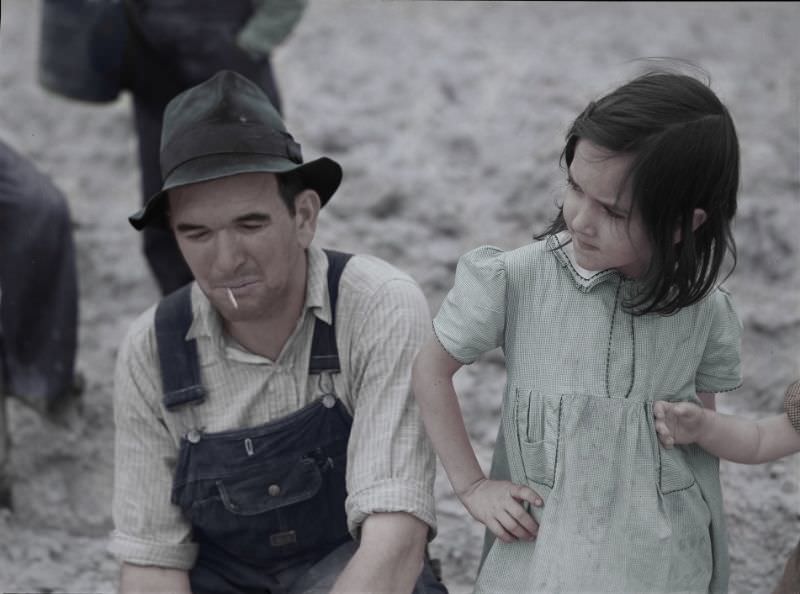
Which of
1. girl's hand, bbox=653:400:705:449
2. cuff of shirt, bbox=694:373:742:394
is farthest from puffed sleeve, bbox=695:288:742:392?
girl's hand, bbox=653:400:705:449

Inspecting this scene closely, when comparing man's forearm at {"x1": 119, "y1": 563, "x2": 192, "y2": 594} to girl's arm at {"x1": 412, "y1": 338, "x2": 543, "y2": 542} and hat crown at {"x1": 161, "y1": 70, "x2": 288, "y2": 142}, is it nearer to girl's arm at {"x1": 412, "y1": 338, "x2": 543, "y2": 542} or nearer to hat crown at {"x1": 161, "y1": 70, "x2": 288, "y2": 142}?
girl's arm at {"x1": 412, "y1": 338, "x2": 543, "y2": 542}

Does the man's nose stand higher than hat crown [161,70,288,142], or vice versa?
hat crown [161,70,288,142]

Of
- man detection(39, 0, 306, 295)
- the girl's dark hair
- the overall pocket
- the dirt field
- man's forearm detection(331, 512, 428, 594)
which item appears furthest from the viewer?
man detection(39, 0, 306, 295)

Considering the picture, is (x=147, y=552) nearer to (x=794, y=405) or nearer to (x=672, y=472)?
(x=672, y=472)

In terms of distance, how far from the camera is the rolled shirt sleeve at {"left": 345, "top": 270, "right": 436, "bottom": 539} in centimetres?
197

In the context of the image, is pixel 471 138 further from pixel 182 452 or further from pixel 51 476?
pixel 182 452

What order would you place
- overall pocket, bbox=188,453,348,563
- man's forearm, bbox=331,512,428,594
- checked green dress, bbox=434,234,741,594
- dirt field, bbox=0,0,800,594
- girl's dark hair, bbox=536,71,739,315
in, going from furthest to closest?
dirt field, bbox=0,0,800,594 → overall pocket, bbox=188,453,348,563 → man's forearm, bbox=331,512,428,594 → checked green dress, bbox=434,234,741,594 → girl's dark hair, bbox=536,71,739,315

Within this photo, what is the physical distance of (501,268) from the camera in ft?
6.11

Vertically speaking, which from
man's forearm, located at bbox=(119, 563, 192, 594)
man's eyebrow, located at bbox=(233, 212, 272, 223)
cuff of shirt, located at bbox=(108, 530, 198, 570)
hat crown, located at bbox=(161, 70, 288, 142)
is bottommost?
man's forearm, located at bbox=(119, 563, 192, 594)

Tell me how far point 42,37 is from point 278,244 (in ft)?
5.20

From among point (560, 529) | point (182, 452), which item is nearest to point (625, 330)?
point (560, 529)

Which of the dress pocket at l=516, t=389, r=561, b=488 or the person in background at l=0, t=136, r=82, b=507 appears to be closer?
the dress pocket at l=516, t=389, r=561, b=488

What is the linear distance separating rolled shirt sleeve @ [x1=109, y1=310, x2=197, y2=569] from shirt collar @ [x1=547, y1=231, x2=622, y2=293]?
0.71 m

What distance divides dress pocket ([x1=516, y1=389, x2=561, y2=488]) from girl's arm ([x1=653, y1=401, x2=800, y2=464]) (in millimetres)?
155
